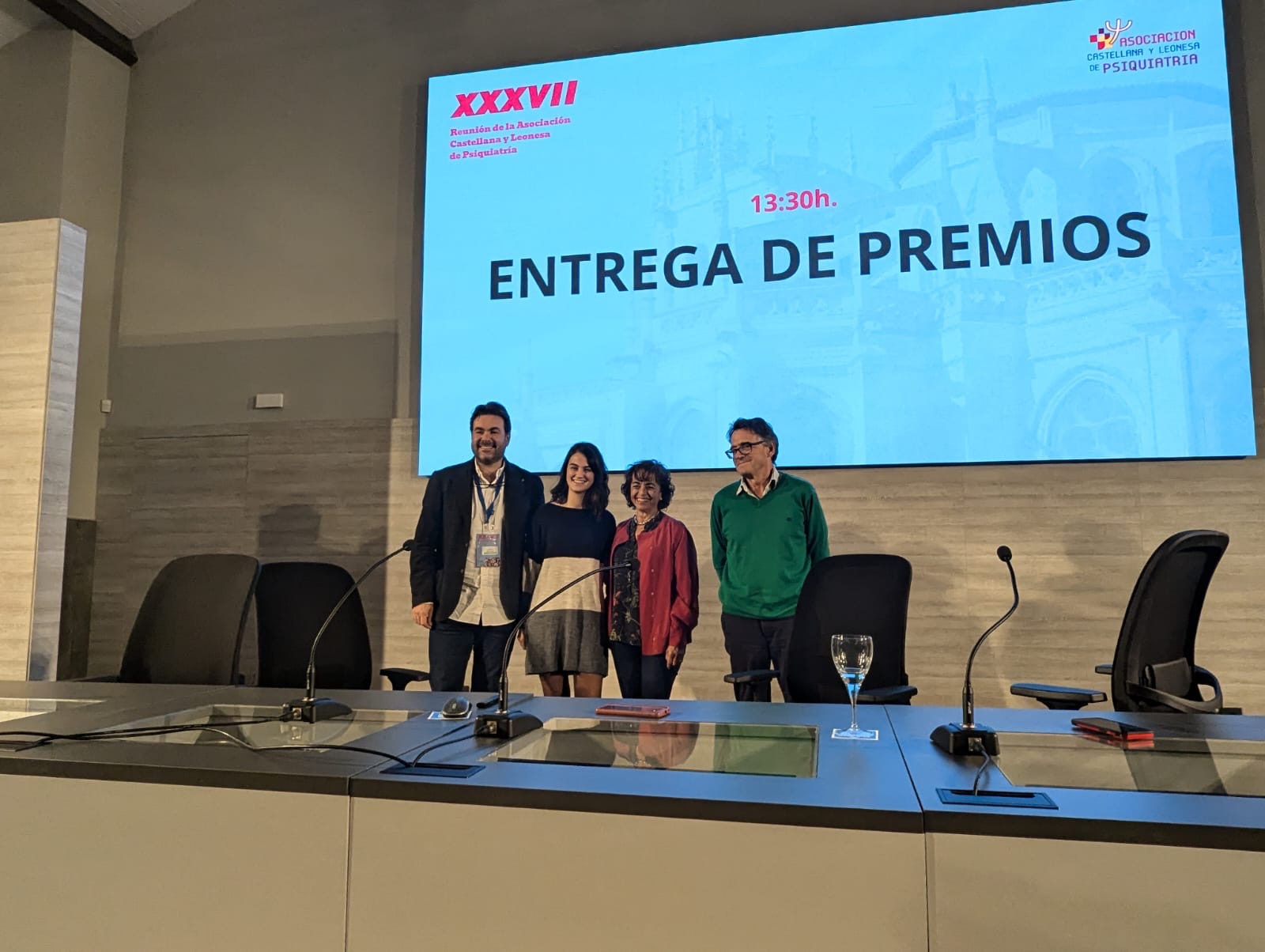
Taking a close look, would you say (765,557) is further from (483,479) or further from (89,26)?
(89,26)

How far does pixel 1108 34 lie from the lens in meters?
4.48

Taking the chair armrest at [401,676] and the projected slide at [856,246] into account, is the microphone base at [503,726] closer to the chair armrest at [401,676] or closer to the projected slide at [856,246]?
the chair armrest at [401,676]

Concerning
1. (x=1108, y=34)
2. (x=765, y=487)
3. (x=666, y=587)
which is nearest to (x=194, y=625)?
(x=666, y=587)

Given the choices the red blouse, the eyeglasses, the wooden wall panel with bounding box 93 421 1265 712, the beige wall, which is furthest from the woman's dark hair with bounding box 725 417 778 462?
the beige wall

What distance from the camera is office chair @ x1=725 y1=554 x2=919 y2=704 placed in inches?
123

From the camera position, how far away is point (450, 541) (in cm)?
400

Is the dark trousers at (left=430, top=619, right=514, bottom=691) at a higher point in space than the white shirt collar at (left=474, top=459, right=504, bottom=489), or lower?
lower

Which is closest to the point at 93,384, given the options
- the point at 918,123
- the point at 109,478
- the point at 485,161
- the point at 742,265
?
the point at 109,478

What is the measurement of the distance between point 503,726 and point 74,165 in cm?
557

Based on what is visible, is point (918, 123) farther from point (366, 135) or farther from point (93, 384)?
point (93, 384)

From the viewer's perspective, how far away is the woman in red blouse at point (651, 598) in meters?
3.75

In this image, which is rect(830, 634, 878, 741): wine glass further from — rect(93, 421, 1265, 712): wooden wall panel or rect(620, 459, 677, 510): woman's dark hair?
rect(93, 421, 1265, 712): wooden wall panel

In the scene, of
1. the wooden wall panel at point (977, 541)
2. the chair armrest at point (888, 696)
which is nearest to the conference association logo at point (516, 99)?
the wooden wall panel at point (977, 541)

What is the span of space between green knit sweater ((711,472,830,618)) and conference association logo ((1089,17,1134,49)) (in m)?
2.70
